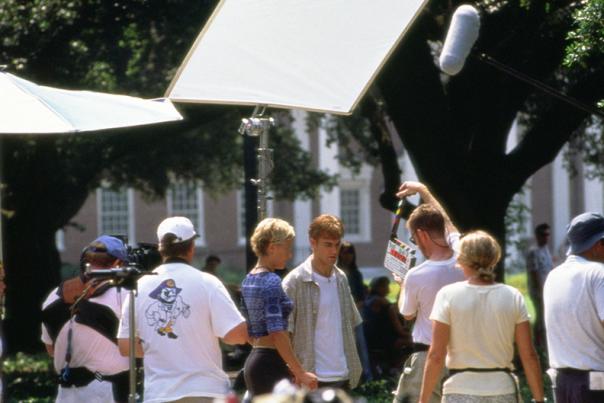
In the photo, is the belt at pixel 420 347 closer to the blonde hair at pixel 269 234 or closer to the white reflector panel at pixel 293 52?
the blonde hair at pixel 269 234

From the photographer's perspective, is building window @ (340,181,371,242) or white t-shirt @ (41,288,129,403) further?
building window @ (340,181,371,242)

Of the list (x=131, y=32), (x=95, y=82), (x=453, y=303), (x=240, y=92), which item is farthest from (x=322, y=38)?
(x=95, y=82)

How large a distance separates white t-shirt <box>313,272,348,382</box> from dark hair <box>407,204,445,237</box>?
0.79m

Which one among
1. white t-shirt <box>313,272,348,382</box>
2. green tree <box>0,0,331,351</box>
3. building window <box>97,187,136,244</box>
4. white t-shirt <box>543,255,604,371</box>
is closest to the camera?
white t-shirt <box>543,255,604,371</box>

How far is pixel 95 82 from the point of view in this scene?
833 inches

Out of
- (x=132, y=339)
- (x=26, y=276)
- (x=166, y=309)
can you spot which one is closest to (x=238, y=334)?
(x=166, y=309)

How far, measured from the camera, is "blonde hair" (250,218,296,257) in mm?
7754

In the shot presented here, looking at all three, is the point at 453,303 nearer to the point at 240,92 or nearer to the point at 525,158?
the point at 240,92

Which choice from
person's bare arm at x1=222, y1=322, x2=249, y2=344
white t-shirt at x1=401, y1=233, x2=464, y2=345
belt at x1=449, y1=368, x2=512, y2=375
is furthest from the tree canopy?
person's bare arm at x1=222, y1=322, x2=249, y2=344

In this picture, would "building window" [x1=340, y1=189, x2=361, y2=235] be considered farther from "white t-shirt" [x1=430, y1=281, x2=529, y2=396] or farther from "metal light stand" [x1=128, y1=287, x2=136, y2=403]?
"white t-shirt" [x1=430, y1=281, x2=529, y2=396]

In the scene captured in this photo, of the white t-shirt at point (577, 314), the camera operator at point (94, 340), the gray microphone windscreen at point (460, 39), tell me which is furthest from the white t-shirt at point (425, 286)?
the camera operator at point (94, 340)

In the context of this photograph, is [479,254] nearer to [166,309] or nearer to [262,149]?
[166,309]

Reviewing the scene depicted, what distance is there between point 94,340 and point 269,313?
3.80 feet

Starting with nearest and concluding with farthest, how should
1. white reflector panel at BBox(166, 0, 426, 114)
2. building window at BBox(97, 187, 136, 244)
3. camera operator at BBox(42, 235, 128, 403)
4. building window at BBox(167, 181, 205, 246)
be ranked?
camera operator at BBox(42, 235, 128, 403)
white reflector panel at BBox(166, 0, 426, 114)
building window at BBox(97, 187, 136, 244)
building window at BBox(167, 181, 205, 246)
